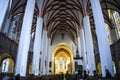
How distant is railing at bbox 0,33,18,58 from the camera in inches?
572

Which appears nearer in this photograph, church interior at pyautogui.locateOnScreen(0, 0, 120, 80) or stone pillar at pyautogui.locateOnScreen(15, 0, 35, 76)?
stone pillar at pyautogui.locateOnScreen(15, 0, 35, 76)

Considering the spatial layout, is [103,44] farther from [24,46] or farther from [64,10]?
[64,10]

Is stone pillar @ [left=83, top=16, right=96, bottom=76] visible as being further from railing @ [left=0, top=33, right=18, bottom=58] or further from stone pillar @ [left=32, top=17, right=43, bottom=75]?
railing @ [left=0, top=33, right=18, bottom=58]

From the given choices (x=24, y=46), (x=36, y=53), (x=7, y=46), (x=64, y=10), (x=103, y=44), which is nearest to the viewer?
(x=103, y=44)

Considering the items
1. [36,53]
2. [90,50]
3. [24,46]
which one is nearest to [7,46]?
[36,53]

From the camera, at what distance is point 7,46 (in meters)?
15.9

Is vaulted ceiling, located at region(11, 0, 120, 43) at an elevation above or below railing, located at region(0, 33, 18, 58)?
above

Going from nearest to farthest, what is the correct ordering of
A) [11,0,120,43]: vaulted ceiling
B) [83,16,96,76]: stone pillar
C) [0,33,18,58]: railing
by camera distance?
1. [0,33,18,58]: railing
2. [83,16,96,76]: stone pillar
3. [11,0,120,43]: vaulted ceiling

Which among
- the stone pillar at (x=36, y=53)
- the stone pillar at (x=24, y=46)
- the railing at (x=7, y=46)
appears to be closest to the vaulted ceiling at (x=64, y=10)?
the stone pillar at (x=36, y=53)

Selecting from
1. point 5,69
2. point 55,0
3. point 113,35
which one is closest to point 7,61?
point 5,69

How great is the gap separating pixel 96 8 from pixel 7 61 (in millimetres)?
17292

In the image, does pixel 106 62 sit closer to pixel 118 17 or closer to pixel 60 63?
pixel 118 17

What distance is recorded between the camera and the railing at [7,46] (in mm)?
14523

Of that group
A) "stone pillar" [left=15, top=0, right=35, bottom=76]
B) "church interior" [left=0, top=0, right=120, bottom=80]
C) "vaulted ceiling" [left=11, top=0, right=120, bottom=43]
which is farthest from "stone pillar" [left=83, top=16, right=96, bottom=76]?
"stone pillar" [left=15, top=0, right=35, bottom=76]
